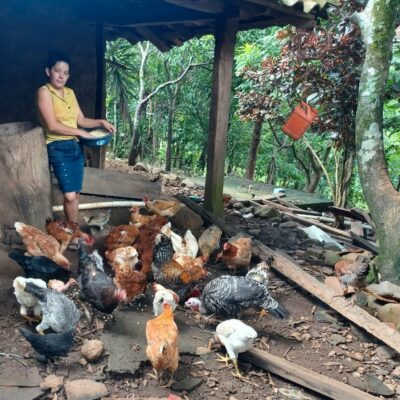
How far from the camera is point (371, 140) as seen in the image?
202 inches

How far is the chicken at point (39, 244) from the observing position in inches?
154

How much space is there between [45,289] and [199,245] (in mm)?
2285

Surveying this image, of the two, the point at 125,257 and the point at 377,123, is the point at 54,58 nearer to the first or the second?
the point at 125,257

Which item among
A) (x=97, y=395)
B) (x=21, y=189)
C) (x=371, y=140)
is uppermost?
(x=371, y=140)

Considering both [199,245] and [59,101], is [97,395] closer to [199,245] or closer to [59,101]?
[199,245]

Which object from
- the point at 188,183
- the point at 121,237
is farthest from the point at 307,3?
the point at 188,183

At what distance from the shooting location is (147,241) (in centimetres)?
455

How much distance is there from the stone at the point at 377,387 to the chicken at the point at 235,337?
102 centimetres

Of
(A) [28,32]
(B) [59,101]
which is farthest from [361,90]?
(A) [28,32]

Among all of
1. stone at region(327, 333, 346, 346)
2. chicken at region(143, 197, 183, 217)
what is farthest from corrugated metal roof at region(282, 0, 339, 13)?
stone at region(327, 333, 346, 346)

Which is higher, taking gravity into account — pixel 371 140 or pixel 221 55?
pixel 221 55

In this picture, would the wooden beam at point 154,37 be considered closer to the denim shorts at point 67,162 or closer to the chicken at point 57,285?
the denim shorts at point 67,162

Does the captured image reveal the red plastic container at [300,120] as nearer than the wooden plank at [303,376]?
No

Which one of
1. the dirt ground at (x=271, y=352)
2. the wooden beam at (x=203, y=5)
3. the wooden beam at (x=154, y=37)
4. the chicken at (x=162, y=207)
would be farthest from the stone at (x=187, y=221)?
the wooden beam at (x=154, y=37)
